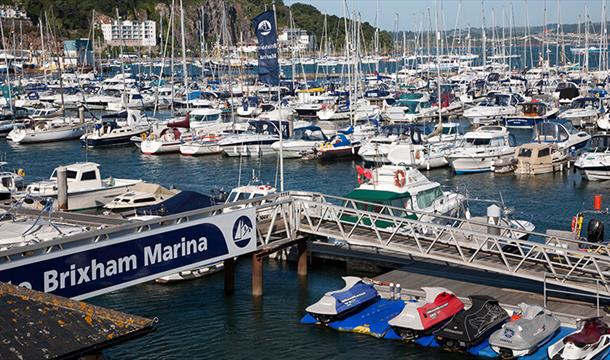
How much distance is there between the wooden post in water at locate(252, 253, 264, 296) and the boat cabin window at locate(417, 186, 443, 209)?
27.2ft

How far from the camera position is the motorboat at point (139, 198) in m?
42.7

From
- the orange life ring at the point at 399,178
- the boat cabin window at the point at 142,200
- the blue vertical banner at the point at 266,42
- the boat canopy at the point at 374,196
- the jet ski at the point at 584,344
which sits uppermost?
the blue vertical banner at the point at 266,42

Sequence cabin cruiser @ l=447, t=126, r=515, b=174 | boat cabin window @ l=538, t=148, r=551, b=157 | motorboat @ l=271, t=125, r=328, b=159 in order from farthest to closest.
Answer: motorboat @ l=271, t=125, r=328, b=159 < cabin cruiser @ l=447, t=126, r=515, b=174 < boat cabin window @ l=538, t=148, r=551, b=157

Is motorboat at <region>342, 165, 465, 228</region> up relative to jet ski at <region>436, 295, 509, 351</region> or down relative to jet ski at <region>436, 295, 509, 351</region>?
up

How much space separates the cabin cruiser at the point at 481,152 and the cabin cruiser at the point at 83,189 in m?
20.1

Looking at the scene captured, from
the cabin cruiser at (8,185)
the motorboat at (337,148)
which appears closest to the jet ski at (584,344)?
the cabin cruiser at (8,185)

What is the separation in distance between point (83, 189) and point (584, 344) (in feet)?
93.2

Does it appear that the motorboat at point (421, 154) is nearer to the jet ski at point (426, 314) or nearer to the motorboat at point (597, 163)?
the motorboat at point (597, 163)

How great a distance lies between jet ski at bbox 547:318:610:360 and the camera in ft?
74.1

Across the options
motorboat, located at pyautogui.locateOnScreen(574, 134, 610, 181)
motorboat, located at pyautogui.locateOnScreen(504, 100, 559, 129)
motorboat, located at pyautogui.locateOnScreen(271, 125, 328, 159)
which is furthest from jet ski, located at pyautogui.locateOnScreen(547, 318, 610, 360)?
motorboat, located at pyautogui.locateOnScreen(504, 100, 559, 129)

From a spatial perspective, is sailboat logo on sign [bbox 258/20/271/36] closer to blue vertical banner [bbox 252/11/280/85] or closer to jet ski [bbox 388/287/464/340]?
blue vertical banner [bbox 252/11/280/85]

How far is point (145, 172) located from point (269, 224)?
104ft

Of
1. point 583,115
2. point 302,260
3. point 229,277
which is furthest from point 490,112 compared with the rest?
point 229,277

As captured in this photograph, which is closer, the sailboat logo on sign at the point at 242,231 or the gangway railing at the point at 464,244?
the gangway railing at the point at 464,244
